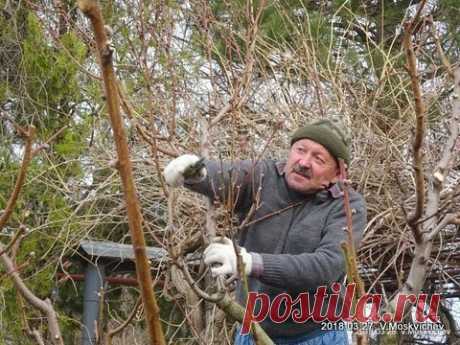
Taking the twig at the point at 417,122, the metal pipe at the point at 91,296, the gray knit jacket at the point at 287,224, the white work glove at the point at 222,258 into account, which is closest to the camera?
the twig at the point at 417,122

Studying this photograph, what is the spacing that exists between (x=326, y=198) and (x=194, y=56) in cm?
249

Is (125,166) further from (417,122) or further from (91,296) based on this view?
(91,296)

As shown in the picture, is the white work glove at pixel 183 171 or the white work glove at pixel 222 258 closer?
the white work glove at pixel 222 258

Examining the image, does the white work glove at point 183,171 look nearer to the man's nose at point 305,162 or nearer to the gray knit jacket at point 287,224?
the gray knit jacket at point 287,224

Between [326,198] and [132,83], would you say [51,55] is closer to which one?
[132,83]

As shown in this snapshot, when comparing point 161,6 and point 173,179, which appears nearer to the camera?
point 173,179

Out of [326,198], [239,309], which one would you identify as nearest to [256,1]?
[326,198]

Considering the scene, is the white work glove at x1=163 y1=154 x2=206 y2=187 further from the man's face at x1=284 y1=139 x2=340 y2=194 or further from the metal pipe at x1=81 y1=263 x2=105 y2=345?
the metal pipe at x1=81 y1=263 x2=105 y2=345

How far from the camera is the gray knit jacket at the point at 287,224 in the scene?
211 cm

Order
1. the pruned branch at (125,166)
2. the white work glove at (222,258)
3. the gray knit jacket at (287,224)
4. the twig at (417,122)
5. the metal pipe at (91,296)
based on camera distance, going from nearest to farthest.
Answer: the pruned branch at (125,166) < the twig at (417,122) < the white work glove at (222,258) < the gray knit jacket at (287,224) < the metal pipe at (91,296)

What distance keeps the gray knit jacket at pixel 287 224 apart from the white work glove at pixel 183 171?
35 mm

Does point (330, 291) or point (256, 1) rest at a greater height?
point (256, 1)

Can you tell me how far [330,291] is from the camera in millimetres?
2422

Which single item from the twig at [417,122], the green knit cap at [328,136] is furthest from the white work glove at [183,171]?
the twig at [417,122]
